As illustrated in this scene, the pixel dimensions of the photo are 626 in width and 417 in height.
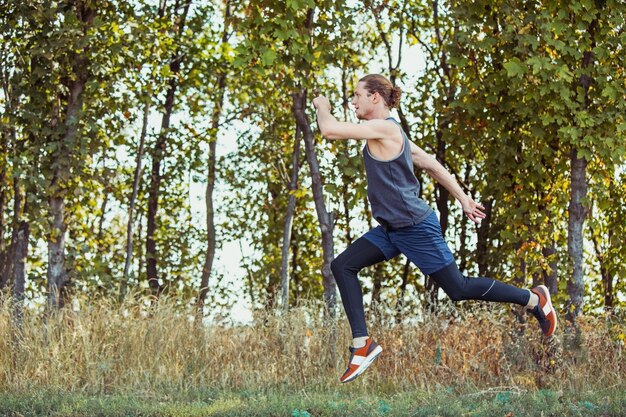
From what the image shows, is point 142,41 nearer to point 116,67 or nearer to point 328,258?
point 116,67

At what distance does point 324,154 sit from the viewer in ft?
40.1

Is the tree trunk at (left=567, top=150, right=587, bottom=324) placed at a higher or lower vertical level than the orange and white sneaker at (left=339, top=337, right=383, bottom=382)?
higher

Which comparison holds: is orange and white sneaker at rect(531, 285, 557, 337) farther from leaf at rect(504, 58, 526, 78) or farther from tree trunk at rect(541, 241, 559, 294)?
tree trunk at rect(541, 241, 559, 294)

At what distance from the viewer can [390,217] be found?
20.0ft

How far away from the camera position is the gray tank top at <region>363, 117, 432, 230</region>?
6059 mm

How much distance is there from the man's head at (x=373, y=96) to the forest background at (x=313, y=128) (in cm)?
372

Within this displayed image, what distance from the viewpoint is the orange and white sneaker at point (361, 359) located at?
20.6ft

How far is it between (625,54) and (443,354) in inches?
163

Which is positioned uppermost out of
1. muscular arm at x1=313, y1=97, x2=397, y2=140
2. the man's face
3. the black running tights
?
the man's face

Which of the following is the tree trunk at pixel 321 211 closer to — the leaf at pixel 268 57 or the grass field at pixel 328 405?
the leaf at pixel 268 57

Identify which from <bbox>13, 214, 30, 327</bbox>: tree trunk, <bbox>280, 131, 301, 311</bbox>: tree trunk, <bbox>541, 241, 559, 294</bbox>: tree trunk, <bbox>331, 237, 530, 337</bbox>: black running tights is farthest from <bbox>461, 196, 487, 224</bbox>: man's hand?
<bbox>13, 214, 30, 327</bbox>: tree trunk

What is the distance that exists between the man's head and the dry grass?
3.61m

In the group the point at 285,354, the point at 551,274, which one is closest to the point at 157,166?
the point at 285,354

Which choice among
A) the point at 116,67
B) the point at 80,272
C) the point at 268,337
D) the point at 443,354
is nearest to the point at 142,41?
the point at 116,67
